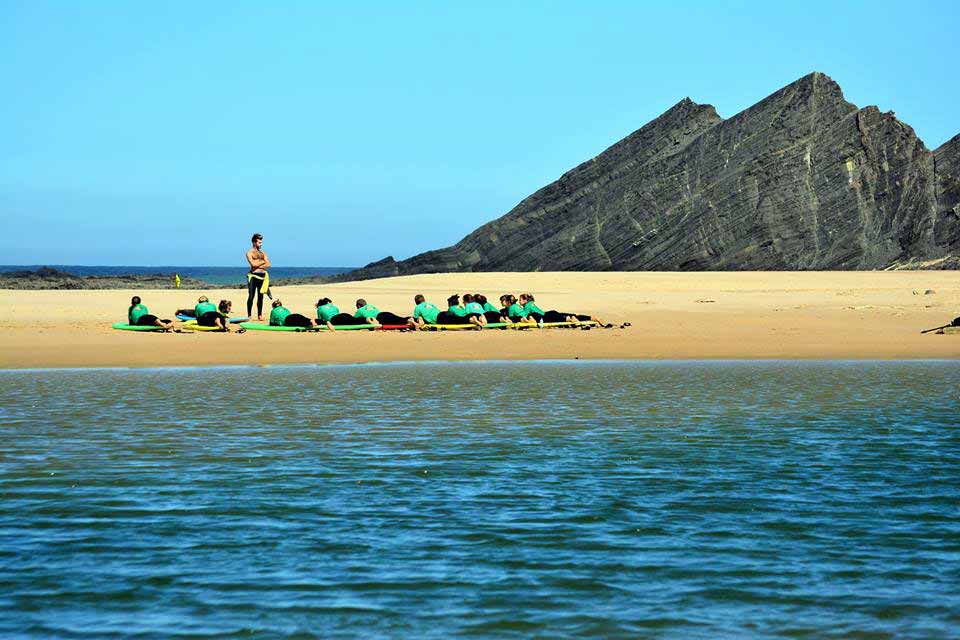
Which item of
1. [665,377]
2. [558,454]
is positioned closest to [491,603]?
[558,454]

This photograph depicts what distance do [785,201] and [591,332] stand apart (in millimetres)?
32522

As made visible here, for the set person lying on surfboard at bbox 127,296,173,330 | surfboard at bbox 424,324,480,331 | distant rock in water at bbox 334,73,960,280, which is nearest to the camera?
person lying on surfboard at bbox 127,296,173,330

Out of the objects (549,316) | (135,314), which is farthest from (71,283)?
(549,316)

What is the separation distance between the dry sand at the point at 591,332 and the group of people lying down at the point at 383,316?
0.46 metres

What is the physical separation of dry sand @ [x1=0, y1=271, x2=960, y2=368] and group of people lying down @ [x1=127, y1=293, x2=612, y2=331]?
46 cm

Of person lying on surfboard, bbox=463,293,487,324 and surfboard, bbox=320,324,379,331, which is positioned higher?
person lying on surfboard, bbox=463,293,487,324

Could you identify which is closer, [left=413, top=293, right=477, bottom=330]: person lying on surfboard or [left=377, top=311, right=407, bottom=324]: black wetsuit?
[left=377, top=311, right=407, bottom=324]: black wetsuit

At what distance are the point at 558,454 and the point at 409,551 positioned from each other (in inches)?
147

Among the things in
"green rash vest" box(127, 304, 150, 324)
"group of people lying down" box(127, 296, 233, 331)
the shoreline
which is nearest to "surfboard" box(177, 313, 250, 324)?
"group of people lying down" box(127, 296, 233, 331)

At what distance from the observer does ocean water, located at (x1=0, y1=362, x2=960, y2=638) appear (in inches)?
242

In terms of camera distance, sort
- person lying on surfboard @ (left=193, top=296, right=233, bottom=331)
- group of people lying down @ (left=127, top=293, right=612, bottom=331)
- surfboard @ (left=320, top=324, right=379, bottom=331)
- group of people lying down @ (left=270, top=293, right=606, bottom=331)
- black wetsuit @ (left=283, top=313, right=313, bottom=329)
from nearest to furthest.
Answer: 1. person lying on surfboard @ (left=193, top=296, right=233, bottom=331)
2. group of people lying down @ (left=127, top=293, right=612, bottom=331)
3. black wetsuit @ (left=283, top=313, right=313, bottom=329)
4. surfboard @ (left=320, top=324, right=379, bottom=331)
5. group of people lying down @ (left=270, top=293, right=606, bottom=331)

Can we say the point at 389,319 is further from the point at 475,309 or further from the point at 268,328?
the point at 268,328

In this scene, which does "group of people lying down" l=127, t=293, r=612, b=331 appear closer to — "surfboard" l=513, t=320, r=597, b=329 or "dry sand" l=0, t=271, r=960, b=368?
"surfboard" l=513, t=320, r=597, b=329

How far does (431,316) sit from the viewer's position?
1001 inches
